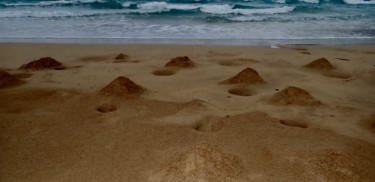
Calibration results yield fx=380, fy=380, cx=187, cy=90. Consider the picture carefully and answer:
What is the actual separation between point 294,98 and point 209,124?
110 centimetres

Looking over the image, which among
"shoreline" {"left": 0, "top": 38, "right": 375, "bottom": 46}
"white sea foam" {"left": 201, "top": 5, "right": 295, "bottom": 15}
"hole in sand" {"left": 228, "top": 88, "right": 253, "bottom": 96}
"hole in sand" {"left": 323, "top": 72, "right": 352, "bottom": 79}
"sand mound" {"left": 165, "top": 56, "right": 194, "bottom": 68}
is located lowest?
"shoreline" {"left": 0, "top": 38, "right": 375, "bottom": 46}

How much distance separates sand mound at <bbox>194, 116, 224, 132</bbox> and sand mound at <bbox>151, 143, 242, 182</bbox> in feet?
2.21

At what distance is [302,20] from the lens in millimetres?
13258

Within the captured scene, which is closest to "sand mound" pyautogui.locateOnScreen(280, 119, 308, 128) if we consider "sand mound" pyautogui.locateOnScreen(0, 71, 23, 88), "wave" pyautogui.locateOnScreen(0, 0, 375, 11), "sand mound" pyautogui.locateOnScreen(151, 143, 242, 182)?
"sand mound" pyautogui.locateOnScreen(151, 143, 242, 182)

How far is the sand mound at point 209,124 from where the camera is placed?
3.27 metres

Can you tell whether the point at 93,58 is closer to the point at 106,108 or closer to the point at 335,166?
the point at 106,108

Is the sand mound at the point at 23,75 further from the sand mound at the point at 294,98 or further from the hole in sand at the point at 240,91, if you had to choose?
the sand mound at the point at 294,98

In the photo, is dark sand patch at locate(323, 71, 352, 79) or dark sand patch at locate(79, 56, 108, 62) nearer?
dark sand patch at locate(323, 71, 352, 79)

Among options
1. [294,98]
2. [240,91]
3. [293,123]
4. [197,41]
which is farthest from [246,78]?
[197,41]

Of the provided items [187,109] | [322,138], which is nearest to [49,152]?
[187,109]

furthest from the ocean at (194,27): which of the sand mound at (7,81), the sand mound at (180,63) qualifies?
the sand mound at (7,81)

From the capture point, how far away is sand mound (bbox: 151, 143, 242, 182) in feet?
7.88

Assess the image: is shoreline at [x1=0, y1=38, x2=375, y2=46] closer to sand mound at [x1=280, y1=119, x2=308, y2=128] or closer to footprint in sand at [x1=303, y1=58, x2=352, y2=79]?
footprint in sand at [x1=303, y1=58, x2=352, y2=79]

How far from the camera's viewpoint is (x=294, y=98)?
3.92 m
